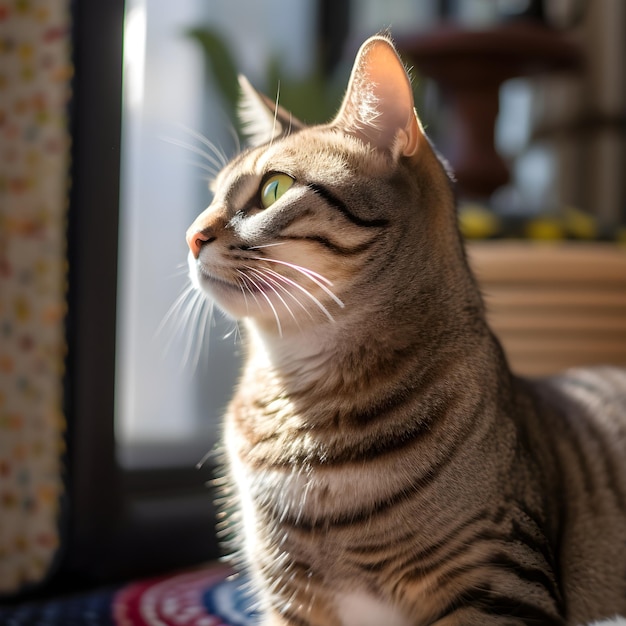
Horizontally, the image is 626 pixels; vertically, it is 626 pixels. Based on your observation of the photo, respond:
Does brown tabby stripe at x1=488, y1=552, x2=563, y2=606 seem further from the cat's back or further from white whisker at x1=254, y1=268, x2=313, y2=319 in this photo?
white whisker at x1=254, y1=268, x2=313, y2=319

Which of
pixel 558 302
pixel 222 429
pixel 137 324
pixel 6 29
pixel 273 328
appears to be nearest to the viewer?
pixel 273 328

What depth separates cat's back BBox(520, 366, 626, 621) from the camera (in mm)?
911

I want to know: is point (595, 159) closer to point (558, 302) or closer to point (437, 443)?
point (558, 302)

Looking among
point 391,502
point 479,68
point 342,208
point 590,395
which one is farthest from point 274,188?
point 479,68

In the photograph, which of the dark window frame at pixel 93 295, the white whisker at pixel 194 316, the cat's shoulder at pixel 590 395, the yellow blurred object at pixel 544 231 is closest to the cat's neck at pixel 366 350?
the white whisker at pixel 194 316

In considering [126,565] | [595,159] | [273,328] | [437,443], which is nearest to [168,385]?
[126,565]

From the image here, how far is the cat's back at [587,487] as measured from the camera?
0.91 m

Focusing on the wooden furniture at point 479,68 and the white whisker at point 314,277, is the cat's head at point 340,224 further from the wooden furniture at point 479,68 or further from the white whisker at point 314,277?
the wooden furniture at point 479,68

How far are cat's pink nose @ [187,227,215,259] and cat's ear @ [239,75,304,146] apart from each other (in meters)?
0.21

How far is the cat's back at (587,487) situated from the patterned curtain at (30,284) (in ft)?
2.30

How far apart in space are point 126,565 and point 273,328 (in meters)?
0.59

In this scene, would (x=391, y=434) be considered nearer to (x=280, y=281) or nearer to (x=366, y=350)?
(x=366, y=350)

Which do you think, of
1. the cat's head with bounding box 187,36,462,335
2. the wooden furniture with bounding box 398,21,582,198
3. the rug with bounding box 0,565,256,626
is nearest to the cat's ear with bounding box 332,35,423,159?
the cat's head with bounding box 187,36,462,335

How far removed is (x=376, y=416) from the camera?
2.71ft
